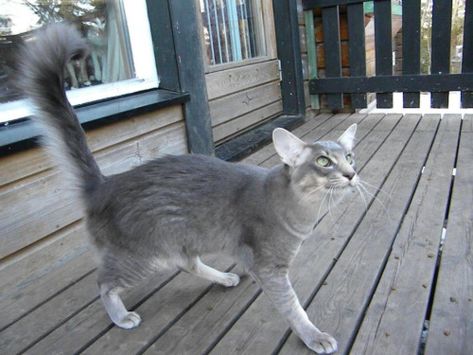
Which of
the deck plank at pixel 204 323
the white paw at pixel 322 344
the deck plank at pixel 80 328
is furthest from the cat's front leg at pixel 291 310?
the deck plank at pixel 80 328

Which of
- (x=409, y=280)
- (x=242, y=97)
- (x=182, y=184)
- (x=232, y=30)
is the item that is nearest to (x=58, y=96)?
(x=182, y=184)

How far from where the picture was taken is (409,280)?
1.75m

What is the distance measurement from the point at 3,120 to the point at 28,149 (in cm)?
22

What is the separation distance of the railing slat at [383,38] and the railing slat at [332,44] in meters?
0.38

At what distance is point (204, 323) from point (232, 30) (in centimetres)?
290

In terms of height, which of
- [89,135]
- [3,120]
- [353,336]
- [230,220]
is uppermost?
[3,120]

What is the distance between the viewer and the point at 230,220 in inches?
60.4

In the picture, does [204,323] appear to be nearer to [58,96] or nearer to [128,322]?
[128,322]

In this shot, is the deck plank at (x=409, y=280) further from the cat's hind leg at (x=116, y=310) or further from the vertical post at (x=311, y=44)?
the vertical post at (x=311, y=44)

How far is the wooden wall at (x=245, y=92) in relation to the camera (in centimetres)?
348

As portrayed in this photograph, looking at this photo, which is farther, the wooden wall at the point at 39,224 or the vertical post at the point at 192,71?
the vertical post at the point at 192,71

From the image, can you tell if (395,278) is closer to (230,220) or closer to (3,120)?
(230,220)

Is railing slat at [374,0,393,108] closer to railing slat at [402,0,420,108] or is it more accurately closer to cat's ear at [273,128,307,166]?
railing slat at [402,0,420,108]

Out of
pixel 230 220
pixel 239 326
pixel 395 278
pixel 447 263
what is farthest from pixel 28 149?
pixel 447 263
